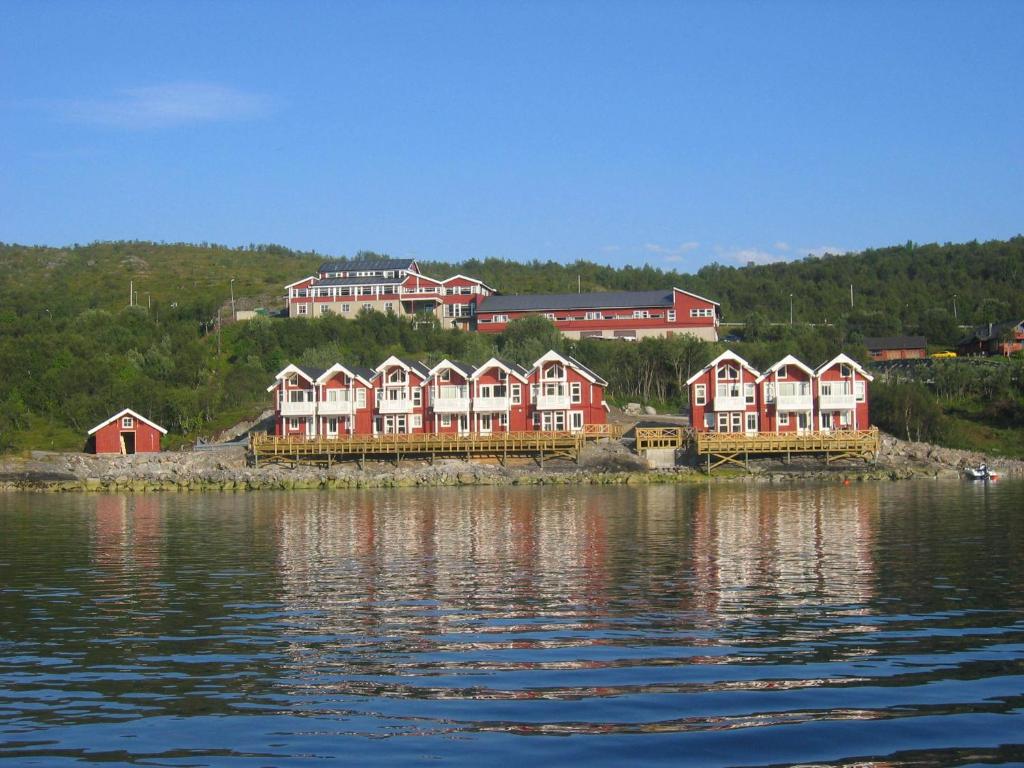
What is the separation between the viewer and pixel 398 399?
6506cm

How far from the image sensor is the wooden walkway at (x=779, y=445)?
5859cm

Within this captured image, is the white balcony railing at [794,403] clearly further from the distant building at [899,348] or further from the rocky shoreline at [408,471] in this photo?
the distant building at [899,348]

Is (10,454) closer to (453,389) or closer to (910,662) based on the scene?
(453,389)

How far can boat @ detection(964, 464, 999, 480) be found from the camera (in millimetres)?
53906

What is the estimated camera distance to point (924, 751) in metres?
10.6

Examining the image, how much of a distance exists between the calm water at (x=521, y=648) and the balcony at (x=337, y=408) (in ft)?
108

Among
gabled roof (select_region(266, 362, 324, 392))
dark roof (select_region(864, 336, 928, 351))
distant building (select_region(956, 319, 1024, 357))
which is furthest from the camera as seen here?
dark roof (select_region(864, 336, 928, 351))

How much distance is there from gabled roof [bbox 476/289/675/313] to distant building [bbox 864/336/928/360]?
18044 mm

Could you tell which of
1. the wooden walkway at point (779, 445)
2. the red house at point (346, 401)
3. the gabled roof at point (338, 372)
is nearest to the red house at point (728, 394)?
the wooden walkway at point (779, 445)

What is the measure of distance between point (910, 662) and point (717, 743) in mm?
4581

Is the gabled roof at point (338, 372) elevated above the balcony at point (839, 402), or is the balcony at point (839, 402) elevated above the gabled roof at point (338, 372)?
the gabled roof at point (338, 372)

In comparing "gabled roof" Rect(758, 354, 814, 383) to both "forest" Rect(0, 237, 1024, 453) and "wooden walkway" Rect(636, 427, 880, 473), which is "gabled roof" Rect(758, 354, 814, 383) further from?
"forest" Rect(0, 237, 1024, 453)

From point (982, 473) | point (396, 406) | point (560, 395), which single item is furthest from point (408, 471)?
point (982, 473)

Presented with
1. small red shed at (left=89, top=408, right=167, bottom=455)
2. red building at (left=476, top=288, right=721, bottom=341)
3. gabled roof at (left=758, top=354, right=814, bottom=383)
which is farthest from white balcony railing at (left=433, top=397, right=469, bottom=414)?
red building at (left=476, top=288, right=721, bottom=341)
